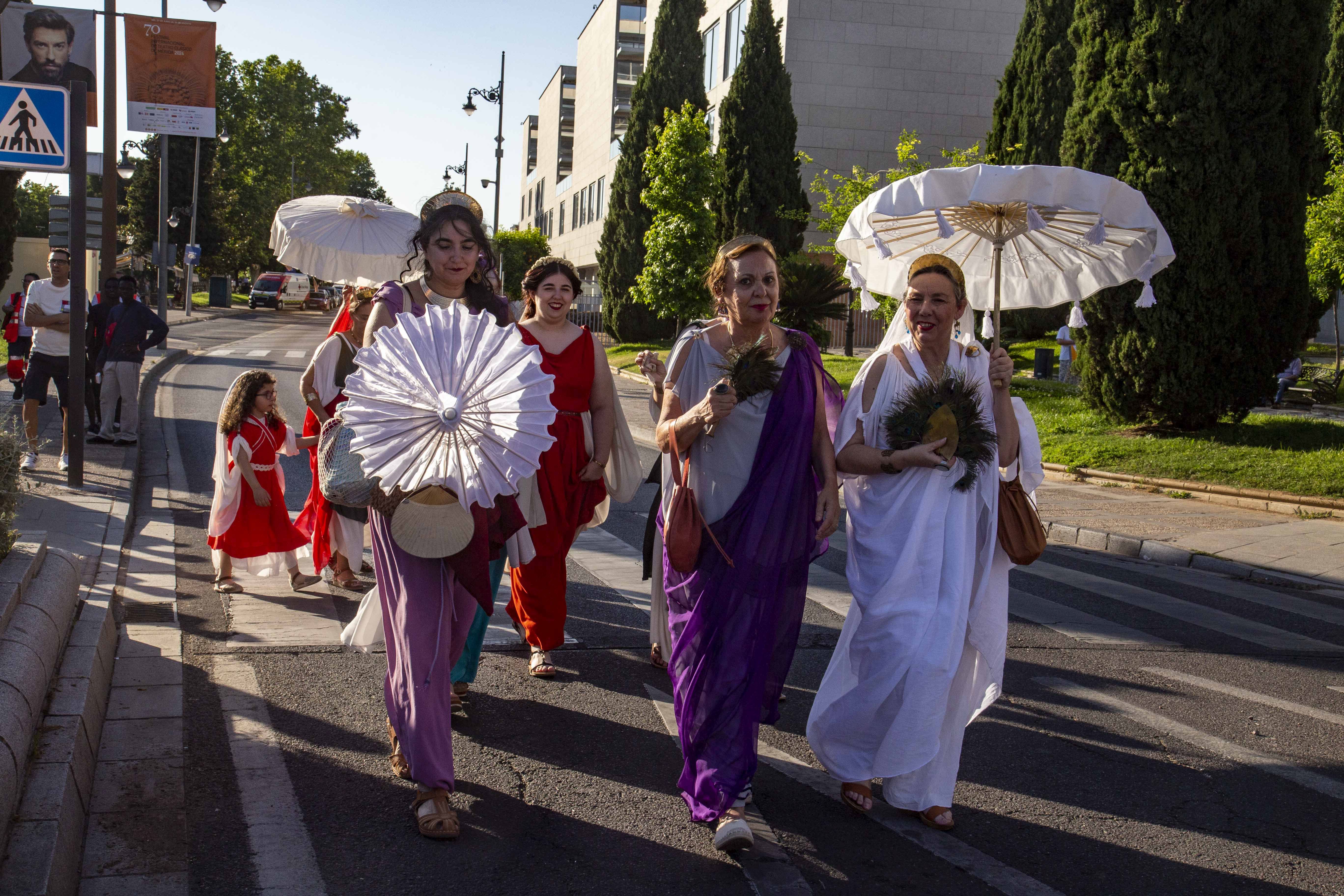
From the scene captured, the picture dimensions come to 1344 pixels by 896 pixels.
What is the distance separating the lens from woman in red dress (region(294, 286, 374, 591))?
6.70 metres

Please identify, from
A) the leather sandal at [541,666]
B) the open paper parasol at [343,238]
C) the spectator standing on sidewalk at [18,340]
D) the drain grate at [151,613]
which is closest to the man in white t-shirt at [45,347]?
the spectator standing on sidewalk at [18,340]

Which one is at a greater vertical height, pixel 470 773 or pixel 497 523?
pixel 497 523

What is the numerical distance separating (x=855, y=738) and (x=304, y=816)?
187 cm

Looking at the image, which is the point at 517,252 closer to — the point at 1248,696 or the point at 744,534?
the point at 1248,696

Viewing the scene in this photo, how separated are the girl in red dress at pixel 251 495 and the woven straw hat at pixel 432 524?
3527 millimetres

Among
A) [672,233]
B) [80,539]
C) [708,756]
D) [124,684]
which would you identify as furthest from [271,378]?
[672,233]

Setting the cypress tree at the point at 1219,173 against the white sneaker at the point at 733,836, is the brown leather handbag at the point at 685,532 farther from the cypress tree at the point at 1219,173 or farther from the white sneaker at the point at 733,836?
the cypress tree at the point at 1219,173

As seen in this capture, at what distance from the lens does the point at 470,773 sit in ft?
14.0

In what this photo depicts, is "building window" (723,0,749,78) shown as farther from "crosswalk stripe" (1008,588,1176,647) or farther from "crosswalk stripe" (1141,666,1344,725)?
"crosswalk stripe" (1141,666,1344,725)

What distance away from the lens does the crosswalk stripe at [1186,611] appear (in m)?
6.95

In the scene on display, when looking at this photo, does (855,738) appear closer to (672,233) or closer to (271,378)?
(271,378)

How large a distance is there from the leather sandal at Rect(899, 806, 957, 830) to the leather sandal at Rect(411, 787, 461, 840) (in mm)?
1519

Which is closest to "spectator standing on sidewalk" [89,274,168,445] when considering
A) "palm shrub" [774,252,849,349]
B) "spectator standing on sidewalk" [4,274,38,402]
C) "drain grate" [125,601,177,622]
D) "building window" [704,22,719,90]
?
"spectator standing on sidewalk" [4,274,38,402]

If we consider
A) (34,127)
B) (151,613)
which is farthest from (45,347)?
(151,613)
